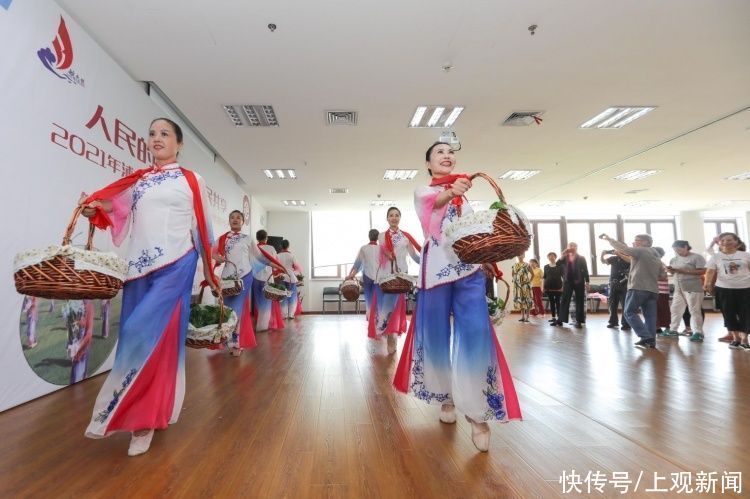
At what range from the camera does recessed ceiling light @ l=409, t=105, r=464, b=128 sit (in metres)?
5.73

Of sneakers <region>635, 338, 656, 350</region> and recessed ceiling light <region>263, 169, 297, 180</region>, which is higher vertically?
recessed ceiling light <region>263, 169, 297, 180</region>

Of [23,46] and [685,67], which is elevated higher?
[685,67]

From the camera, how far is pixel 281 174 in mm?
9039

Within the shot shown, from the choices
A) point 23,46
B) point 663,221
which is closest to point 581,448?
point 23,46

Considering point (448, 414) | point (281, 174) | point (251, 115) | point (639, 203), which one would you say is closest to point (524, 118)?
point (251, 115)

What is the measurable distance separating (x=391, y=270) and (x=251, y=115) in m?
3.17

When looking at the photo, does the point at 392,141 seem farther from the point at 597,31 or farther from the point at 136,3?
the point at 136,3

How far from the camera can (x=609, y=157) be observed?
8.10 m

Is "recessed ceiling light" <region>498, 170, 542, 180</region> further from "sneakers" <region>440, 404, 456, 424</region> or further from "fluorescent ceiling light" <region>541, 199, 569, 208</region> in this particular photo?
"sneakers" <region>440, 404, 456, 424</region>

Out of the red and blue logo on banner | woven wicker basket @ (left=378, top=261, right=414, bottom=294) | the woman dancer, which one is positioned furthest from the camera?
the woman dancer

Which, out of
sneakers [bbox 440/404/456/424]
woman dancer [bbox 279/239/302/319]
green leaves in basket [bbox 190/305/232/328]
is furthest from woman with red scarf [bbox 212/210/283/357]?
sneakers [bbox 440/404/456/424]

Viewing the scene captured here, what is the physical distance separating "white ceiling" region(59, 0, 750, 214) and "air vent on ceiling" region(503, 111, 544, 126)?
0.14 metres

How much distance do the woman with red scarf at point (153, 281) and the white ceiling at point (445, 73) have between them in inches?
91.8

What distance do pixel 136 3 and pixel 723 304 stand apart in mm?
7702
